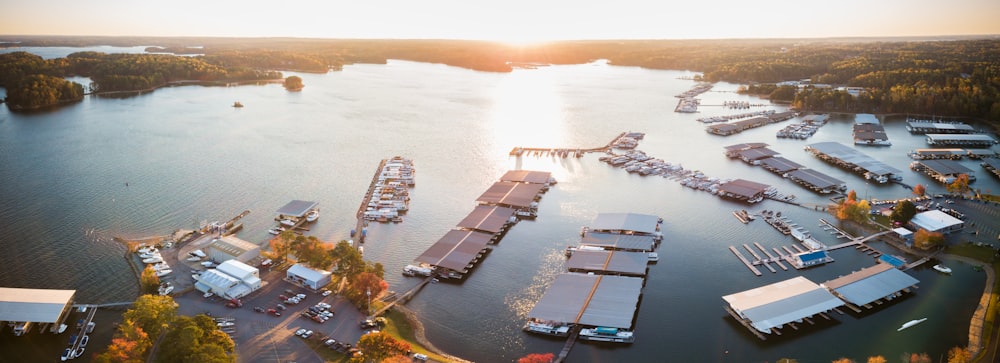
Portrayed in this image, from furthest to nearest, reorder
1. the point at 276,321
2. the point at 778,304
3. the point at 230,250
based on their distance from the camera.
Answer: the point at 230,250 < the point at 778,304 < the point at 276,321

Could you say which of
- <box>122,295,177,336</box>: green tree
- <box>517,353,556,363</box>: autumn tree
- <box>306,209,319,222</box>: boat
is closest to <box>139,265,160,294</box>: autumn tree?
<box>122,295,177,336</box>: green tree

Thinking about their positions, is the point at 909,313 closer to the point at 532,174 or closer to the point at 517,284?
the point at 517,284

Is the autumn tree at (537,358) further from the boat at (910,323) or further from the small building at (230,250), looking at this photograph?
the small building at (230,250)

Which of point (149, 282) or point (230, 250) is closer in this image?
point (149, 282)

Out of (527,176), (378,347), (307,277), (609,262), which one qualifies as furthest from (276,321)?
(527,176)

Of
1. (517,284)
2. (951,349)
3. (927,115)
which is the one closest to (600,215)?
(517,284)

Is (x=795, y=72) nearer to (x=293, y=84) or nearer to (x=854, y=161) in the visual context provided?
(x=854, y=161)
